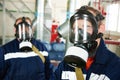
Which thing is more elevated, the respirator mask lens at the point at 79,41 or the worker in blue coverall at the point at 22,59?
the respirator mask lens at the point at 79,41

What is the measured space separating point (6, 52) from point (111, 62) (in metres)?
1.40

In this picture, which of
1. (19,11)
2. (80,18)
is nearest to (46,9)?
(19,11)

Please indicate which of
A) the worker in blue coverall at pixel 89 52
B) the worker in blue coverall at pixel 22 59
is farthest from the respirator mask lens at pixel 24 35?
the worker in blue coverall at pixel 89 52

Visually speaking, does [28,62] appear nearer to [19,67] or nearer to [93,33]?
[19,67]

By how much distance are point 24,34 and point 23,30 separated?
0.05 metres

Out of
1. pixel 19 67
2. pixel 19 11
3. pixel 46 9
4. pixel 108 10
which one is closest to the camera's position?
pixel 19 67

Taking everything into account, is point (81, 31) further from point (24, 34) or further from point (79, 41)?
point (24, 34)

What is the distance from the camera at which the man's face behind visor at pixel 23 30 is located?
273 cm

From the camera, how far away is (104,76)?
163 cm

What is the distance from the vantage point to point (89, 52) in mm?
1733

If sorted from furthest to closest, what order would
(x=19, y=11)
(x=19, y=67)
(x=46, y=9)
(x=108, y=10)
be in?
1. (x=108, y=10)
2. (x=19, y=11)
3. (x=46, y=9)
4. (x=19, y=67)

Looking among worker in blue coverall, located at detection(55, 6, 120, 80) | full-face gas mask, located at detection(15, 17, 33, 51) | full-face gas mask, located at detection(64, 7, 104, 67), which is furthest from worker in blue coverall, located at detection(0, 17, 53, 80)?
full-face gas mask, located at detection(64, 7, 104, 67)

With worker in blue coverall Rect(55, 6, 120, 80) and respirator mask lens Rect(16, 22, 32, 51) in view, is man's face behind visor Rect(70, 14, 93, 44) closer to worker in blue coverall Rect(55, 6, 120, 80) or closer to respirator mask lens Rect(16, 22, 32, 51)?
worker in blue coverall Rect(55, 6, 120, 80)

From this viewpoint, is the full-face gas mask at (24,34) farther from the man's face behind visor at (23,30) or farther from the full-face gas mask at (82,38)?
the full-face gas mask at (82,38)
